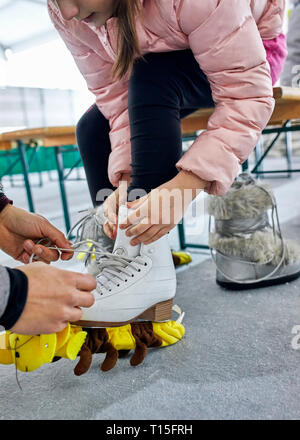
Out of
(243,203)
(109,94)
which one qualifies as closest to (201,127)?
(243,203)

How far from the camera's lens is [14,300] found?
414mm

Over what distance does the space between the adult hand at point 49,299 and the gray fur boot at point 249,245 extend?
56 cm

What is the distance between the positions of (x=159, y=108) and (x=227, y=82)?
0.12 metres

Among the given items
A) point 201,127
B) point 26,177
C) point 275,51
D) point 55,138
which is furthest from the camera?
point 26,177

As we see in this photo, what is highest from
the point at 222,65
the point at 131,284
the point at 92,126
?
the point at 222,65

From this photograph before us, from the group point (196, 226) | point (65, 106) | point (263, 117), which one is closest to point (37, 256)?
point (263, 117)

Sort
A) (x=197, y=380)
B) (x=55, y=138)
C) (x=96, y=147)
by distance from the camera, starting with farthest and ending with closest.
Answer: (x=55, y=138) → (x=96, y=147) → (x=197, y=380)

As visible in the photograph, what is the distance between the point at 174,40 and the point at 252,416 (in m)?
0.59

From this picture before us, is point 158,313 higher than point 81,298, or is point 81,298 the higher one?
point 81,298

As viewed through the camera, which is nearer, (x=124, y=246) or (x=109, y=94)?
(x=124, y=246)

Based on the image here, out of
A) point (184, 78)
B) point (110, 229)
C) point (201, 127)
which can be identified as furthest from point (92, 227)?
point (201, 127)

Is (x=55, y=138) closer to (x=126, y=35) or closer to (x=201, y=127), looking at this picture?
(x=201, y=127)

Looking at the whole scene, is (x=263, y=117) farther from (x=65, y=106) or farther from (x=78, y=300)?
(x=65, y=106)

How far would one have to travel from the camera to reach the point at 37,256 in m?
0.68
